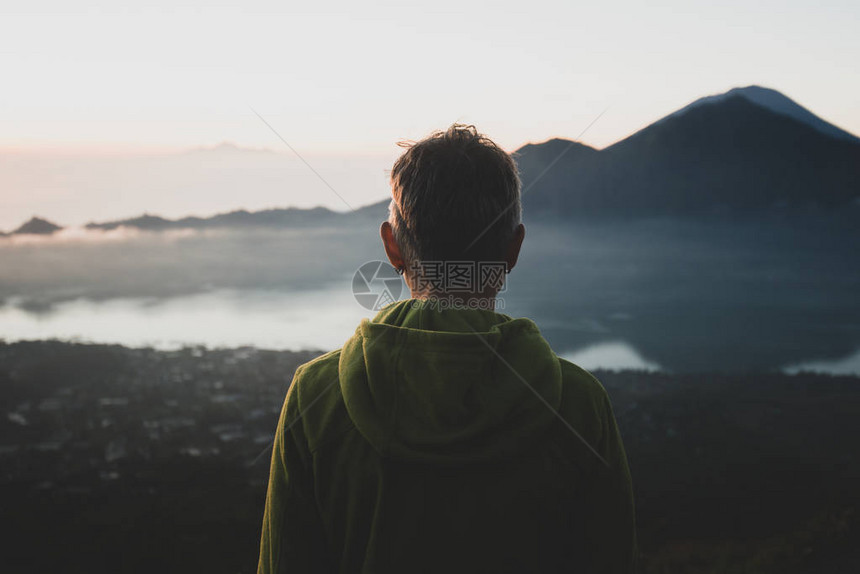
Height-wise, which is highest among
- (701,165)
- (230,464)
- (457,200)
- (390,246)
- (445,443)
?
(701,165)

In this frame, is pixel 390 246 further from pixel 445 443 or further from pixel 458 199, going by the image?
pixel 445 443

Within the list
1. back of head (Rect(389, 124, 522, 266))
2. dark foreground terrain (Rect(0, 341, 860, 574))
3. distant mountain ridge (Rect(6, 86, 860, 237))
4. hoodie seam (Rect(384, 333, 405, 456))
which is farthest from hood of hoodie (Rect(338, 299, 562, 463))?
distant mountain ridge (Rect(6, 86, 860, 237))

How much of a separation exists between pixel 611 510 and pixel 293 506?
36.3 inches

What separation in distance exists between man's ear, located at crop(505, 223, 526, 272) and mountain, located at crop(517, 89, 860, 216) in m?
122

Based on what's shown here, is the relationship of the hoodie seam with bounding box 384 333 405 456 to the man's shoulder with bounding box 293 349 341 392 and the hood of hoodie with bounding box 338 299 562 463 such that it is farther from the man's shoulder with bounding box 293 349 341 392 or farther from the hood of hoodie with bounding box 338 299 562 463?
the man's shoulder with bounding box 293 349 341 392

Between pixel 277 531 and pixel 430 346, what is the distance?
745 millimetres

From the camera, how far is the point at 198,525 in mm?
8867

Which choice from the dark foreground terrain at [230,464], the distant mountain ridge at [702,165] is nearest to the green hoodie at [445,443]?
the dark foreground terrain at [230,464]

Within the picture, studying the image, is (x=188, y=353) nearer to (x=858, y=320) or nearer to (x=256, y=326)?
(x=256, y=326)

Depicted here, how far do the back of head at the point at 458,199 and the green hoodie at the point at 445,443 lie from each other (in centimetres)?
17

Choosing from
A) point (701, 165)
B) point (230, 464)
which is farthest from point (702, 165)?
point (230, 464)

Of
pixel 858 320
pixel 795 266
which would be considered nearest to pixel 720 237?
pixel 795 266

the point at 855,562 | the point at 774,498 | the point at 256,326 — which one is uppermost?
the point at 855,562

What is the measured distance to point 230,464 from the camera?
473 inches
